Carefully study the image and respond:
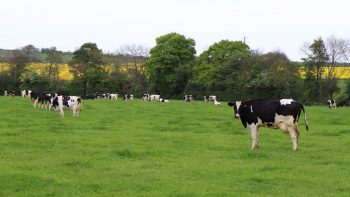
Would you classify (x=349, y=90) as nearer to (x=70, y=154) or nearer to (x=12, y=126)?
(x=12, y=126)

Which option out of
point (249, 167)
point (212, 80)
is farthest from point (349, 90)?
point (249, 167)

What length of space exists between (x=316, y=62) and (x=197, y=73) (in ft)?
61.4

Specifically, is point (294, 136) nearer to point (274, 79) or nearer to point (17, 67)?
point (274, 79)

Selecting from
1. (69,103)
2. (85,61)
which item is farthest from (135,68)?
(69,103)

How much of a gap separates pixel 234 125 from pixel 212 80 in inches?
2019

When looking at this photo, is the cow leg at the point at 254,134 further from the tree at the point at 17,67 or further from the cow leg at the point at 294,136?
the tree at the point at 17,67

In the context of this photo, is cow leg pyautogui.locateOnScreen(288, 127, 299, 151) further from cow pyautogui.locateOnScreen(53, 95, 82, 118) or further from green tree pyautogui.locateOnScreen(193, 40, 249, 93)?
green tree pyautogui.locateOnScreen(193, 40, 249, 93)

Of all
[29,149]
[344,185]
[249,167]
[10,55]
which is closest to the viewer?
[344,185]

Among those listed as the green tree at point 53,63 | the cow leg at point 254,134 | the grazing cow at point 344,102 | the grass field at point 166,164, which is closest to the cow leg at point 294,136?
the grass field at point 166,164

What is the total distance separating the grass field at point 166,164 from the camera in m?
10.5

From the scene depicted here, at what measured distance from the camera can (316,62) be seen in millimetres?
73562

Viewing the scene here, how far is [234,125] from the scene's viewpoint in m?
26.3

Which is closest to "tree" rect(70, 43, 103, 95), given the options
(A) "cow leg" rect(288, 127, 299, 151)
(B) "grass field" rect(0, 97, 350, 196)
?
(B) "grass field" rect(0, 97, 350, 196)

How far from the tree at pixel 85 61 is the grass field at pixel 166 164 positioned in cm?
6294
